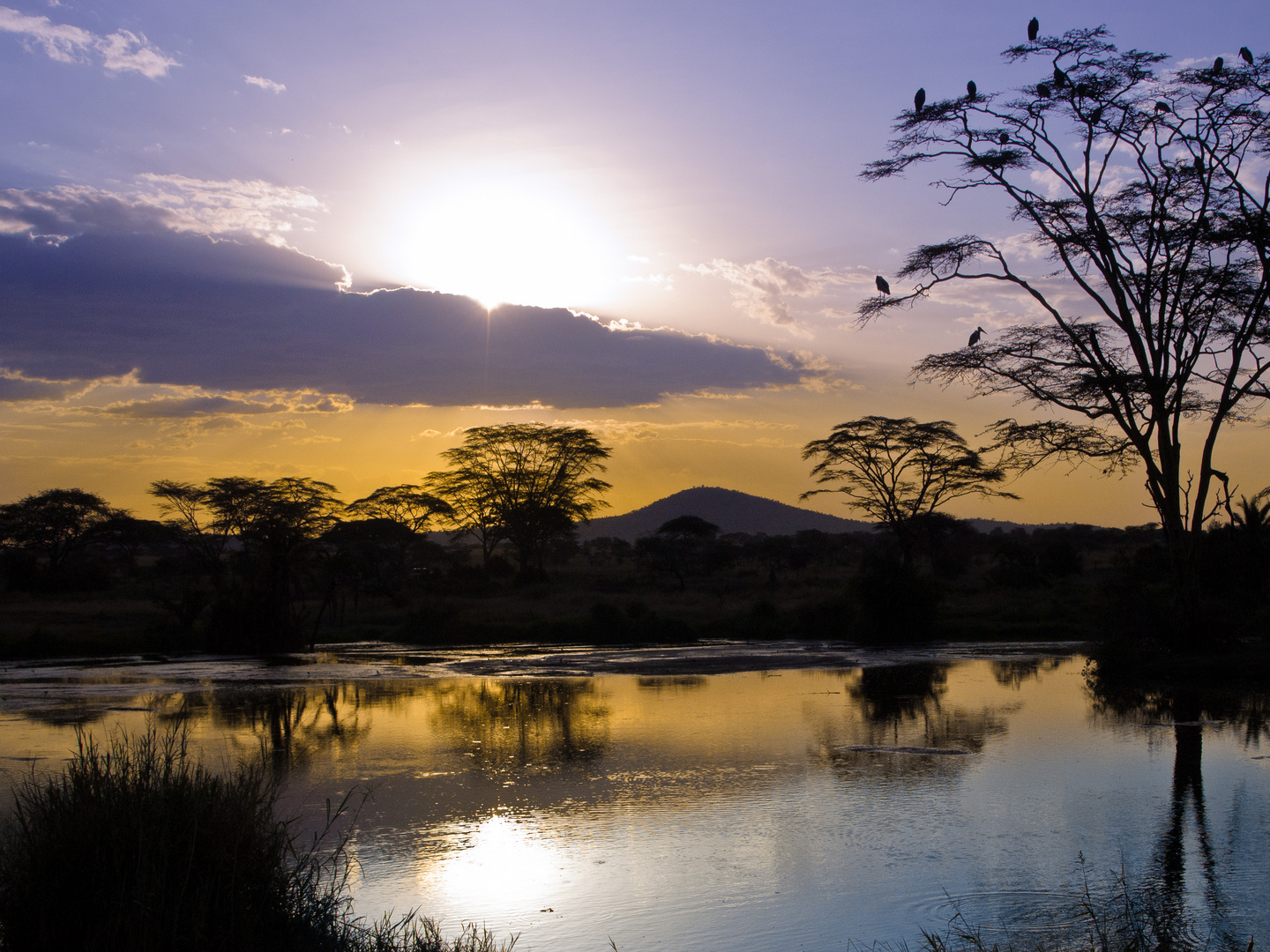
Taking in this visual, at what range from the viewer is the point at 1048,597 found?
30.3 meters

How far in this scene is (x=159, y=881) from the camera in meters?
3.72

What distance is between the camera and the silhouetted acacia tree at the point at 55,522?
43.0 m

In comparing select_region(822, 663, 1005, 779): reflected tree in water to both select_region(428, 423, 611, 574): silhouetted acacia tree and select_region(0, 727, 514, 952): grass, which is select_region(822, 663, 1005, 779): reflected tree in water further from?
select_region(428, 423, 611, 574): silhouetted acacia tree

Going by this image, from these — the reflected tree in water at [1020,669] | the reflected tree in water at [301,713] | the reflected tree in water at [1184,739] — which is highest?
the reflected tree in water at [1184,739]

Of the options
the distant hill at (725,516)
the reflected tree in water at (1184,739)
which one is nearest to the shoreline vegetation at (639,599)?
the reflected tree in water at (1184,739)

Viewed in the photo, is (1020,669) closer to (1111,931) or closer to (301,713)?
(301,713)

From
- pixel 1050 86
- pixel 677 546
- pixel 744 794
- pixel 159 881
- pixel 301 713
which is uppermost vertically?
pixel 1050 86

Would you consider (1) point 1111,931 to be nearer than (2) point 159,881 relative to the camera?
No

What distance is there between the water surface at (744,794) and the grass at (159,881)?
3.03ft

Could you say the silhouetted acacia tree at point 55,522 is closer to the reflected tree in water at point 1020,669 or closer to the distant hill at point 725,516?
the reflected tree in water at point 1020,669

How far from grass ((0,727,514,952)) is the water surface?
925mm

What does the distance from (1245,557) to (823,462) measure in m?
15.4

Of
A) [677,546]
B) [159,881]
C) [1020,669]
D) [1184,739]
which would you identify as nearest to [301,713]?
[159,881]

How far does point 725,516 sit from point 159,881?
14827 cm
